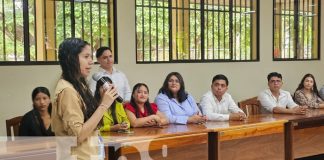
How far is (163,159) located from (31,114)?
1.17 m

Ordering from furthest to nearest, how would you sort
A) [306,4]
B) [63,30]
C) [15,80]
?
[306,4] → [63,30] → [15,80]

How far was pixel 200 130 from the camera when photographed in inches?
130

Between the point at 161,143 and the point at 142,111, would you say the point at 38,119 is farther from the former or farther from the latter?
the point at 161,143

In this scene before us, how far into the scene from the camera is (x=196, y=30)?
17.6ft

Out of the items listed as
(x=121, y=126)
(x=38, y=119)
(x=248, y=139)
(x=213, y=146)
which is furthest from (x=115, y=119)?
(x=248, y=139)

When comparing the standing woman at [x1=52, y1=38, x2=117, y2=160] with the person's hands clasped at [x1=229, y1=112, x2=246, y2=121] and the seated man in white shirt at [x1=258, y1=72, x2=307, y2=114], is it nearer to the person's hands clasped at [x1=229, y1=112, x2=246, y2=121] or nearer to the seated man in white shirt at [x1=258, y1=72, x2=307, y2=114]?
the person's hands clasped at [x1=229, y1=112, x2=246, y2=121]

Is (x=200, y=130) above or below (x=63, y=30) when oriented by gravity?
below

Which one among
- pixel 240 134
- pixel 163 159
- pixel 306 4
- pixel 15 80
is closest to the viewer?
pixel 163 159

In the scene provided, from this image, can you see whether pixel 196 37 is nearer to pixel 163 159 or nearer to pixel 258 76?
pixel 258 76

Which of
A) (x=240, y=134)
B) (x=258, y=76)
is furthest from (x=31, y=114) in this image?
(x=258, y=76)

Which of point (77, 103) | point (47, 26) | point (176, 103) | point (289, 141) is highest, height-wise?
point (47, 26)

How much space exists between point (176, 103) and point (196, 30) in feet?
5.92

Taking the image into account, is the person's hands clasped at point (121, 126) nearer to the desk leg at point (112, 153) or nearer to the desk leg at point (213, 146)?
the desk leg at point (112, 153)

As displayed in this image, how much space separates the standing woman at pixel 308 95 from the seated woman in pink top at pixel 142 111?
7.33 ft
